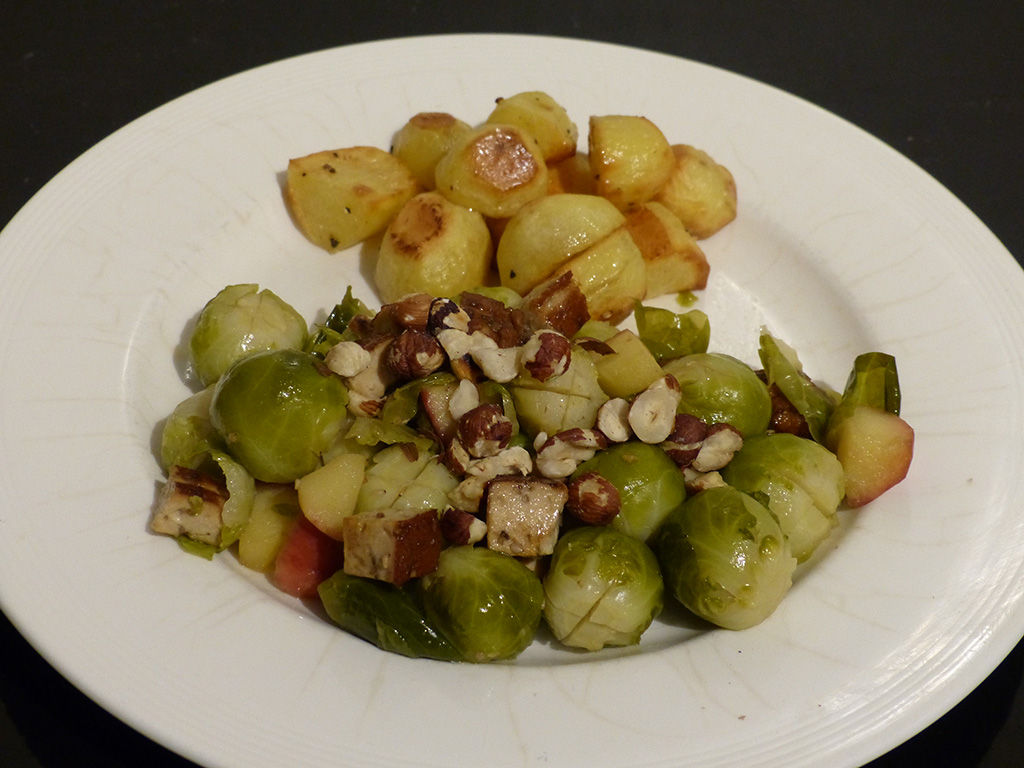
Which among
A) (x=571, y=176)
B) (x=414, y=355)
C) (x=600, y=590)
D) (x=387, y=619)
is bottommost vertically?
(x=387, y=619)

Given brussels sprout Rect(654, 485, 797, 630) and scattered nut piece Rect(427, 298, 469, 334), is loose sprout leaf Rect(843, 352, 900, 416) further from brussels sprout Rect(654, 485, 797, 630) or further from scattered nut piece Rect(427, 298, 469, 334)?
scattered nut piece Rect(427, 298, 469, 334)

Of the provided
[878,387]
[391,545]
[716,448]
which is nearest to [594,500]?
[716,448]

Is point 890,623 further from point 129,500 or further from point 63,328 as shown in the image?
point 63,328

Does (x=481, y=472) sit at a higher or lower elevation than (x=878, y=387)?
lower

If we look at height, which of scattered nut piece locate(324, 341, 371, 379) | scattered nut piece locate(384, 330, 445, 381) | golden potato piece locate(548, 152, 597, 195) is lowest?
scattered nut piece locate(324, 341, 371, 379)

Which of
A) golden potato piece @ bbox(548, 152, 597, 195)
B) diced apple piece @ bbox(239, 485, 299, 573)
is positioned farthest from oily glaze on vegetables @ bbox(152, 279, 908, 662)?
golden potato piece @ bbox(548, 152, 597, 195)

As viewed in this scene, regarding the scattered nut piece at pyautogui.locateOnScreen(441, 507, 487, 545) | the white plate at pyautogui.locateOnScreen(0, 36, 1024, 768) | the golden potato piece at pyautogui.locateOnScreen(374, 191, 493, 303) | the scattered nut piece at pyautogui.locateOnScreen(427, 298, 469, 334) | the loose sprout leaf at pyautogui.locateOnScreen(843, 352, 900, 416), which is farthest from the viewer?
the golden potato piece at pyautogui.locateOnScreen(374, 191, 493, 303)

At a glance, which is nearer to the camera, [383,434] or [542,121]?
[383,434]

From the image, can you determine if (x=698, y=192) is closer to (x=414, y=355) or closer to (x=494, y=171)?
(x=494, y=171)
